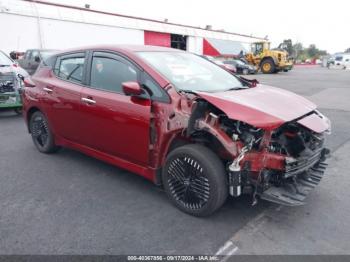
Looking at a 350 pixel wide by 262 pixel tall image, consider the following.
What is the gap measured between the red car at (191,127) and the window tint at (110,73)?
0.04ft

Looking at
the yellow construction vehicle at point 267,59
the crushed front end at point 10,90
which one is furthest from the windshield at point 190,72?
the yellow construction vehicle at point 267,59

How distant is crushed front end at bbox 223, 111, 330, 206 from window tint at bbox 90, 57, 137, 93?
4.22ft

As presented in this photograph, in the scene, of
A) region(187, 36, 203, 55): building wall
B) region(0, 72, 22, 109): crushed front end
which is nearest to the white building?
region(187, 36, 203, 55): building wall

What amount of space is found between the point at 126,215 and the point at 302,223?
1735 millimetres

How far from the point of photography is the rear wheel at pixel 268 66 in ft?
90.5

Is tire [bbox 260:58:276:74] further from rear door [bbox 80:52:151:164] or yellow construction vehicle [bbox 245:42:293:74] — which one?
rear door [bbox 80:52:151:164]

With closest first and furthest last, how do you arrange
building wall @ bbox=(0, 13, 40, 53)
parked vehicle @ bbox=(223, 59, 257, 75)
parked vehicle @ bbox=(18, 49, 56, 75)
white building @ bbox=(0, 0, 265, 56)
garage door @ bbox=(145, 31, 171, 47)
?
parked vehicle @ bbox=(18, 49, 56, 75), building wall @ bbox=(0, 13, 40, 53), white building @ bbox=(0, 0, 265, 56), parked vehicle @ bbox=(223, 59, 257, 75), garage door @ bbox=(145, 31, 171, 47)

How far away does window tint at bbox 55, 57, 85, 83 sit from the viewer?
4277mm

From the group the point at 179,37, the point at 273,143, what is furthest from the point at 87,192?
the point at 179,37

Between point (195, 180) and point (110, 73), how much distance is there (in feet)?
5.44

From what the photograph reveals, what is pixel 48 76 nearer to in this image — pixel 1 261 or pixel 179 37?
pixel 1 261

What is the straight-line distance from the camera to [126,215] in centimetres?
331

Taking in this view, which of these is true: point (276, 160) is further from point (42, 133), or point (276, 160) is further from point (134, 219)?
point (42, 133)

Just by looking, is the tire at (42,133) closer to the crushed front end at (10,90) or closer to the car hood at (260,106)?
the car hood at (260,106)
